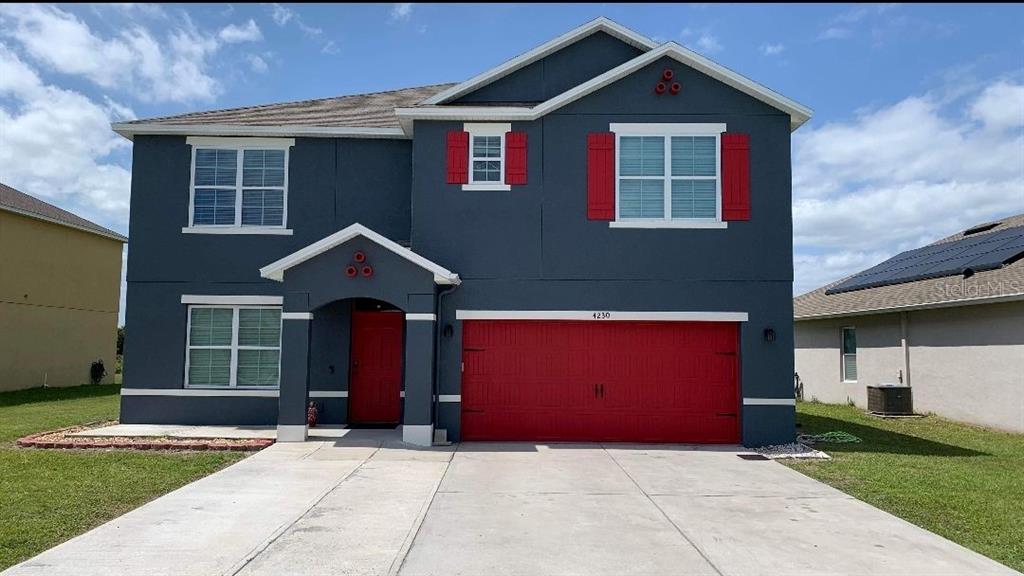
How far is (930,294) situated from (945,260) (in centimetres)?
274

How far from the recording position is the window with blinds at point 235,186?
14766 mm

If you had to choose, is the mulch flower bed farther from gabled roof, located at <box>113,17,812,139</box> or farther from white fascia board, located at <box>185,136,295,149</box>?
gabled roof, located at <box>113,17,812,139</box>

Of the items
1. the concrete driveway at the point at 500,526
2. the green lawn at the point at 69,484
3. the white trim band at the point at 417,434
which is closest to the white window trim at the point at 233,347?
the green lawn at the point at 69,484

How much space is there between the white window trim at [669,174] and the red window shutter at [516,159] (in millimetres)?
1676

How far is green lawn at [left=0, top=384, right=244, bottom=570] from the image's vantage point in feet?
23.1

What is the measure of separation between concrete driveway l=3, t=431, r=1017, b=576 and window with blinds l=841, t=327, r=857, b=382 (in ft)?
37.6

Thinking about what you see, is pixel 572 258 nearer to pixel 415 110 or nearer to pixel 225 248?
pixel 415 110

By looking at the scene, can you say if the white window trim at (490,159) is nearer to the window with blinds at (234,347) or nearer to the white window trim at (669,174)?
the white window trim at (669,174)

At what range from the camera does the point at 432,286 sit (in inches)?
500

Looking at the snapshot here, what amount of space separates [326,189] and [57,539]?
910 centimetres

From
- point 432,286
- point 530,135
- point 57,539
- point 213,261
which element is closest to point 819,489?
point 432,286

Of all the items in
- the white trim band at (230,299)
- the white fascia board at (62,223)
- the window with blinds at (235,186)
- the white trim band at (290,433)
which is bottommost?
the white trim band at (290,433)

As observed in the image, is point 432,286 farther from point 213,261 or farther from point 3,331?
point 3,331

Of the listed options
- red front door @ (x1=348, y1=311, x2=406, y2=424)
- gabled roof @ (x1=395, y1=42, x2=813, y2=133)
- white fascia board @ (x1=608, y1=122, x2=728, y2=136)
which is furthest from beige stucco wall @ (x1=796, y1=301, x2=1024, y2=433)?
red front door @ (x1=348, y1=311, x2=406, y2=424)
